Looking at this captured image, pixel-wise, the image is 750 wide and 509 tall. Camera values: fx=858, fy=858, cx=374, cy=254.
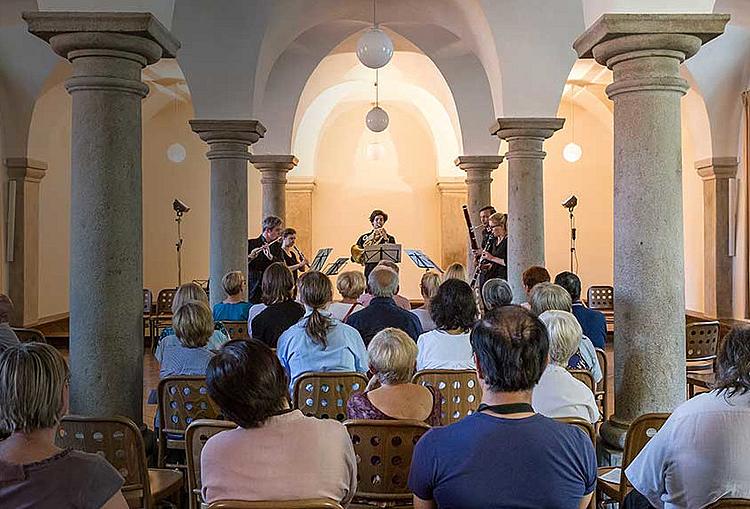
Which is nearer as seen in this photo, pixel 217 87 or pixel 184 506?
pixel 184 506

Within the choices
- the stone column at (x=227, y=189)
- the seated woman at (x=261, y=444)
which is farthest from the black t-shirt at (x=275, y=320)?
the stone column at (x=227, y=189)

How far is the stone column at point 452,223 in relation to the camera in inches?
644

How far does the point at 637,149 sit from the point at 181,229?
1225 cm

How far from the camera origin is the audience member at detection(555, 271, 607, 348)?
5.45 m

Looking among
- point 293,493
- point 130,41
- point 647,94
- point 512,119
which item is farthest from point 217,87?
point 293,493

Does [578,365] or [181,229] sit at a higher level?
[181,229]

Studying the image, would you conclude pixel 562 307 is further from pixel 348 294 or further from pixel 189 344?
pixel 189 344

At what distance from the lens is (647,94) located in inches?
177

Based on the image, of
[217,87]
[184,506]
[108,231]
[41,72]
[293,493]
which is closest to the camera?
[293,493]

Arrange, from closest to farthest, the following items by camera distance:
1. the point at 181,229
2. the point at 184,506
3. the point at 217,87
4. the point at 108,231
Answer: the point at 184,506 → the point at 108,231 → the point at 217,87 → the point at 181,229

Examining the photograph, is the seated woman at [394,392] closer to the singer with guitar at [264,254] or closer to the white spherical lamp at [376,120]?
the singer with guitar at [264,254]

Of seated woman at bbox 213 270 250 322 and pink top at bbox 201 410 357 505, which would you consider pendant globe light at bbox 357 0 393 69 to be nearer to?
seated woman at bbox 213 270 250 322

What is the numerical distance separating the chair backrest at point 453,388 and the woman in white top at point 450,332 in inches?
13.9

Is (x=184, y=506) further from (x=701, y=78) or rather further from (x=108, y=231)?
(x=701, y=78)
